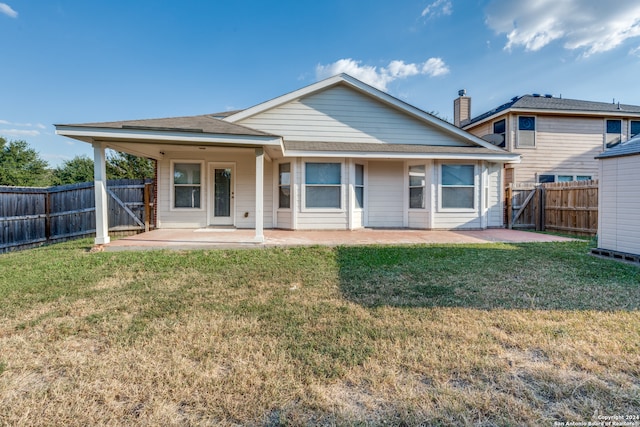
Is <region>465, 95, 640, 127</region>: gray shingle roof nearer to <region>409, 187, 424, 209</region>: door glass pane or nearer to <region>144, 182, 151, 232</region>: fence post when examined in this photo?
<region>409, 187, 424, 209</region>: door glass pane

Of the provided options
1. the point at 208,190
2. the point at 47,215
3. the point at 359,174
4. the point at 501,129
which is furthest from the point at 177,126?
the point at 501,129

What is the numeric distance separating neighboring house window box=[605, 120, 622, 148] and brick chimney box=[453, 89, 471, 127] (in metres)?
6.37

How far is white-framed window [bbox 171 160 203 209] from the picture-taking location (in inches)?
411

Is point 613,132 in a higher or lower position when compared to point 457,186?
higher

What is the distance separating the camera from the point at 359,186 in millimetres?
10617

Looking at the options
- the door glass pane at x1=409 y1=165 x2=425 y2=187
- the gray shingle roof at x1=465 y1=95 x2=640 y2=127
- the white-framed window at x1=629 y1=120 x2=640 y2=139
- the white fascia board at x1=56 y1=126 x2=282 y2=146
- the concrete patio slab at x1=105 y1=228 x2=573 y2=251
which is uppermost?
the gray shingle roof at x1=465 y1=95 x2=640 y2=127

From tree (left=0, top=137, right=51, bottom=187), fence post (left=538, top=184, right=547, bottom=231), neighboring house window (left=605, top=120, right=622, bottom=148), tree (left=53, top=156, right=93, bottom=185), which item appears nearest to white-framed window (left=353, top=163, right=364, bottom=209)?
fence post (left=538, top=184, right=547, bottom=231)

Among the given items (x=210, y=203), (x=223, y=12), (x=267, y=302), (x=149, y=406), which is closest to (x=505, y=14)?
(x=223, y=12)

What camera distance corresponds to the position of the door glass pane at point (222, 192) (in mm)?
10609

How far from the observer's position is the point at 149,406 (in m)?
2.00

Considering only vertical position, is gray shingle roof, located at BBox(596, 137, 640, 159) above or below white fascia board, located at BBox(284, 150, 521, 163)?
below

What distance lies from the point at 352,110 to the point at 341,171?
8.38 ft

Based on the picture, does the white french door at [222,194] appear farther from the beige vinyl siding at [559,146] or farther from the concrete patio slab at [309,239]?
the beige vinyl siding at [559,146]

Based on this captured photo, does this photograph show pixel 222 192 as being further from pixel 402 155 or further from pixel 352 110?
pixel 402 155
